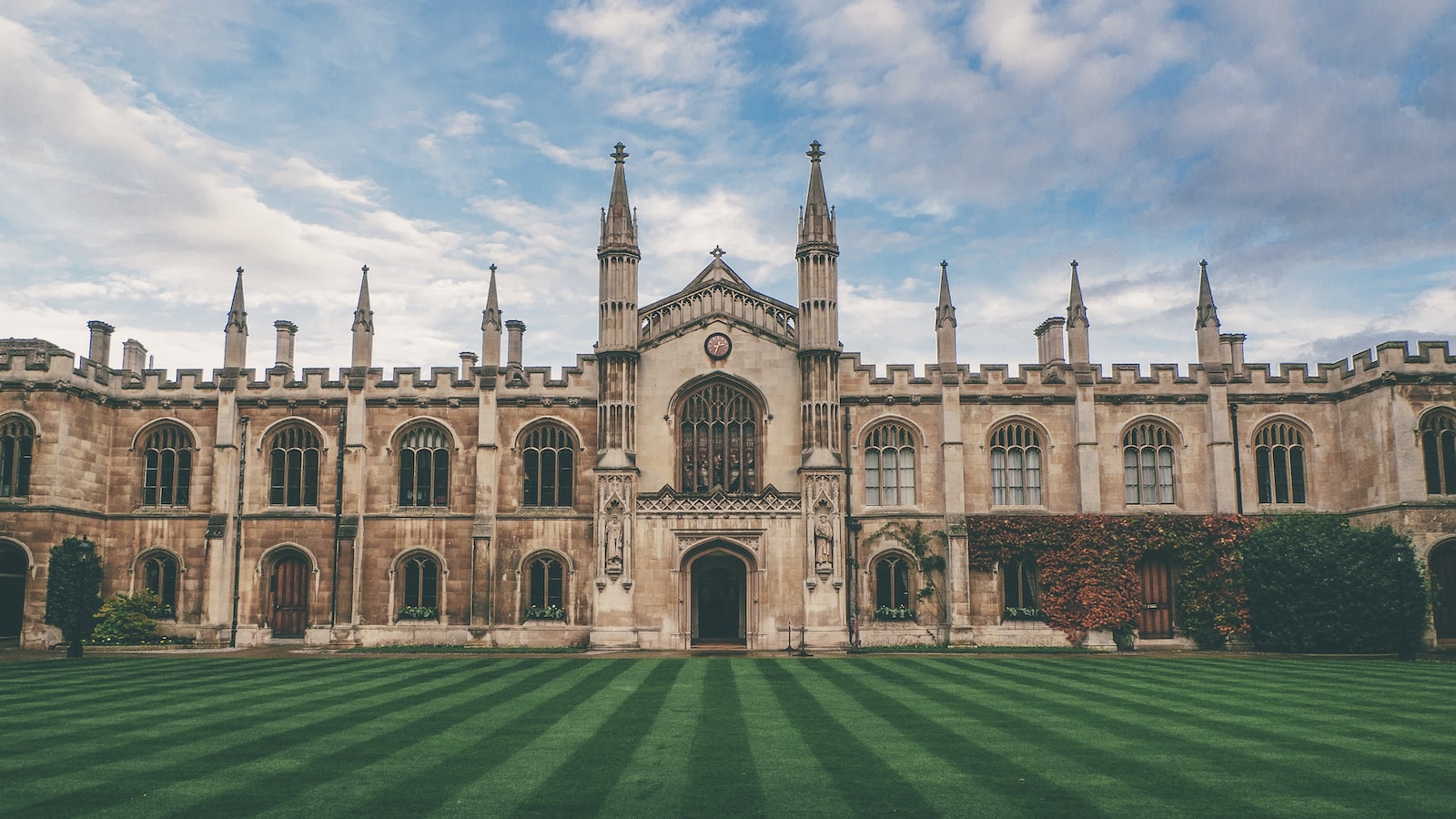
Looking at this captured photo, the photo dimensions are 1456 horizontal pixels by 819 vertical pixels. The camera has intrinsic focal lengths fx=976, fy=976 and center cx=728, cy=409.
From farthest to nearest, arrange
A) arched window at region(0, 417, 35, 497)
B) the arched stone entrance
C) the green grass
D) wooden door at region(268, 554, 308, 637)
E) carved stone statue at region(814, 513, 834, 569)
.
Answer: wooden door at region(268, 554, 308, 637)
the arched stone entrance
arched window at region(0, 417, 35, 497)
carved stone statue at region(814, 513, 834, 569)
the green grass

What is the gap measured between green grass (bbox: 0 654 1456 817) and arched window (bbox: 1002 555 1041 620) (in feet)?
37.5

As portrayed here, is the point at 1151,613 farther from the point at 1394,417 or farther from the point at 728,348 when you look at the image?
the point at 728,348

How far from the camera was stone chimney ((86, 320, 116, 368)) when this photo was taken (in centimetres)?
3669

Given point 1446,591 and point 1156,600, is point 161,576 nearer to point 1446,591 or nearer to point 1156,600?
point 1156,600

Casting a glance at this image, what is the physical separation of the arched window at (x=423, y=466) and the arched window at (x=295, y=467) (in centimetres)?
322

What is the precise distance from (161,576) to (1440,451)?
44147mm

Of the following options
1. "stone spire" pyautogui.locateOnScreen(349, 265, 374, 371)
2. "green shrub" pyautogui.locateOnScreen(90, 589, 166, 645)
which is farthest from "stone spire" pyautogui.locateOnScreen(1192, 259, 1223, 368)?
"green shrub" pyautogui.locateOnScreen(90, 589, 166, 645)

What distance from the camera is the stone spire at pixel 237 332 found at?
1430 inches

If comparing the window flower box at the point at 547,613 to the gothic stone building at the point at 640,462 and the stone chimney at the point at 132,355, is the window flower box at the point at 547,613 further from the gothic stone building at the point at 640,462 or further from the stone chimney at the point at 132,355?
the stone chimney at the point at 132,355

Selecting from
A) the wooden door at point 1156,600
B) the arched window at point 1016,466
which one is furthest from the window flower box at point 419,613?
the wooden door at point 1156,600

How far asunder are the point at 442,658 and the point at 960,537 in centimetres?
1763

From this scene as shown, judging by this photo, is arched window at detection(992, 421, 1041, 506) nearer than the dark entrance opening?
No

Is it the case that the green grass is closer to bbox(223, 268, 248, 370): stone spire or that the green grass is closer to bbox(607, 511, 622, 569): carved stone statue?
bbox(607, 511, 622, 569): carved stone statue

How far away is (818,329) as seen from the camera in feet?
113
